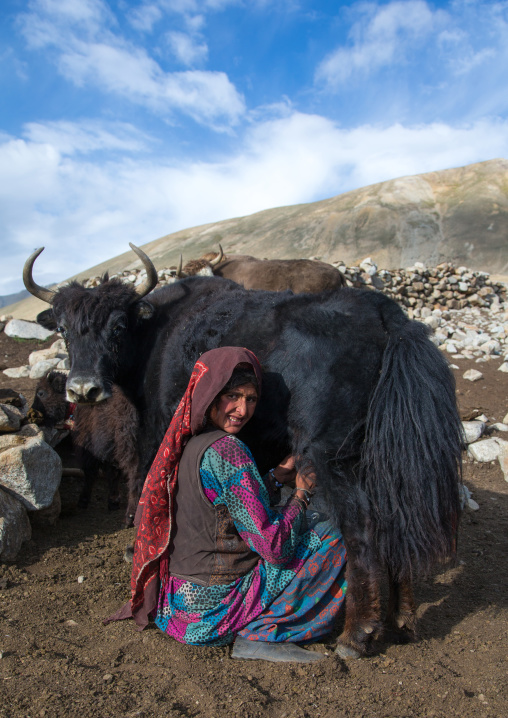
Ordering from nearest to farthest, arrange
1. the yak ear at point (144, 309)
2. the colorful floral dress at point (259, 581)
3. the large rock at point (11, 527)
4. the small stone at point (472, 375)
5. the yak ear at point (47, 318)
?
the colorful floral dress at point (259, 581)
the large rock at point (11, 527)
the yak ear at point (144, 309)
the yak ear at point (47, 318)
the small stone at point (472, 375)

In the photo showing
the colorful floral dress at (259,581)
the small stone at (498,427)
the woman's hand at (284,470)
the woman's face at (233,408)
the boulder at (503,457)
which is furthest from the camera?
the small stone at (498,427)

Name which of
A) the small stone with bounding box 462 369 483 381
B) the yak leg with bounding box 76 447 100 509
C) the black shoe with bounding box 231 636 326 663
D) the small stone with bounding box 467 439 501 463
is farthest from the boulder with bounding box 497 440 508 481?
the yak leg with bounding box 76 447 100 509

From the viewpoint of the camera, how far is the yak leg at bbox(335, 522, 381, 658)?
2.03 metres

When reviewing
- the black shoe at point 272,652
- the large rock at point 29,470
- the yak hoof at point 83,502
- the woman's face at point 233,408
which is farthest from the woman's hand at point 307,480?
the yak hoof at point 83,502

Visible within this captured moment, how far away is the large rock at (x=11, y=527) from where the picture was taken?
8.92 ft

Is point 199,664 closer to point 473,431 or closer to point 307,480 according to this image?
point 307,480

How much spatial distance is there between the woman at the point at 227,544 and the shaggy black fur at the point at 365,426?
152mm

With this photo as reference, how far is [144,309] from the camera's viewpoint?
3.25m

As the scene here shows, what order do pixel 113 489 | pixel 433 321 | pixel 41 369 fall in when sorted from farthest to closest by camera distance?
pixel 433 321
pixel 41 369
pixel 113 489

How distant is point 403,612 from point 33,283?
2.95 metres

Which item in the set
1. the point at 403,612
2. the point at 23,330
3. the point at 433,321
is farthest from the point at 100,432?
the point at 433,321

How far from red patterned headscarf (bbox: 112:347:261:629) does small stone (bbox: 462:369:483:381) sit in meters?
5.46

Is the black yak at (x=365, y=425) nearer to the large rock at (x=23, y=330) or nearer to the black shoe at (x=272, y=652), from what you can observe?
the black shoe at (x=272, y=652)

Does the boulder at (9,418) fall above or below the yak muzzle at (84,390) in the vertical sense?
below
